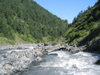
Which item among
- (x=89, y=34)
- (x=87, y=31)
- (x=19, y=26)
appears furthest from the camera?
(x=19, y=26)

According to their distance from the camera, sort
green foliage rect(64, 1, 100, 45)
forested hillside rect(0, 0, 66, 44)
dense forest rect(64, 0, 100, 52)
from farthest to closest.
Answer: forested hillside rect(0, 0, 66, 44)
green foliage rect(64, 1, 100, 45)
dense forest rect(64, 0, 100, 52)

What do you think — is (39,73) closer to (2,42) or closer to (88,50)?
(88,50)

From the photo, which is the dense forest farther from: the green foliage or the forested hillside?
the forested hillside

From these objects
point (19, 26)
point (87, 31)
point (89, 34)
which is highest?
point (19, 26)

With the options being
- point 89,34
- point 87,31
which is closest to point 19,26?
point 87,31

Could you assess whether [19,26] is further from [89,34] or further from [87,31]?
[89,34]

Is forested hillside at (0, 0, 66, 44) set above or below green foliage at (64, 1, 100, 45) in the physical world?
above

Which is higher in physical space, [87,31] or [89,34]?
[87,31]

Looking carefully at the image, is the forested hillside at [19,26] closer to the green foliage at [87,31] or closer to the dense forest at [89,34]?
the green foliage at [87,31]

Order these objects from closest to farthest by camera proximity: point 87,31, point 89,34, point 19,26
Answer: point 89,34, point 87,31, point 19,26

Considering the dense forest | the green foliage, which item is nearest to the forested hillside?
the green foliage

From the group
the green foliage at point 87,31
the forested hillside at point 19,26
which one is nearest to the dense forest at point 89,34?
the green foliage at point 87,31

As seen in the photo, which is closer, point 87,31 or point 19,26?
point 87,31

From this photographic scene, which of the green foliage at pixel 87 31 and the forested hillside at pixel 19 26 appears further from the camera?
the forested hillside at pixel 19 26
